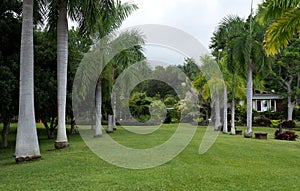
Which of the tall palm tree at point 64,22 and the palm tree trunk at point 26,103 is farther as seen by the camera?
the tall palm tree at point 64,22

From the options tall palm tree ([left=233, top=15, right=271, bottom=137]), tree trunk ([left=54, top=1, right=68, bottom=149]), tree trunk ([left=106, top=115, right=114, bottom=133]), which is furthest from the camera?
tree trunk ([left=106, top=115, right=114, bottom=133])

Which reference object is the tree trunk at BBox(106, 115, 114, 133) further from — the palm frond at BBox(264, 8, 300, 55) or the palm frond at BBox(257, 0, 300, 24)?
the palm frond at BBox(264, 8, 300, 55)

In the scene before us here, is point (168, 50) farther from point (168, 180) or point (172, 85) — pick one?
point (172, 85)

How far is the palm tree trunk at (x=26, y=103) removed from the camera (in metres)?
10.5

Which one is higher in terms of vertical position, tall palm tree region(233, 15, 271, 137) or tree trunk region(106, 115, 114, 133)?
tall palm tree region(233, 15, 271, 137)

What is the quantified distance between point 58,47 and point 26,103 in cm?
349

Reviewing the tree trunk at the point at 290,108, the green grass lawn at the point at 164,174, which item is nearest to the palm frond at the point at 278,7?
the green grass lawn at the point at 164,174

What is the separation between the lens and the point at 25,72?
34.7ft

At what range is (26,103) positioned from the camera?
34.6 ft

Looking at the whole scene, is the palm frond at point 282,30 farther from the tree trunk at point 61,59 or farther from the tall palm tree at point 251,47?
the tall palm tree at point 251,47

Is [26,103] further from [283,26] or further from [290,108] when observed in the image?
[290,108]

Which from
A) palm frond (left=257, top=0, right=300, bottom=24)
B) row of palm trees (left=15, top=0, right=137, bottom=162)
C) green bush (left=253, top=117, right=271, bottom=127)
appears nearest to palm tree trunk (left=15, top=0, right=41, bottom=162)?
row of palm trees (left=15, top=0, right=137, bottom=162)

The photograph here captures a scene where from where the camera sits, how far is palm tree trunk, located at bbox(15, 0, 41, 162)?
10.5 metres

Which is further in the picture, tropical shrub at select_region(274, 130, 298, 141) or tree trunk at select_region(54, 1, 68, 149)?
tropical shrub at select_region(274, 130, 298, 141)
